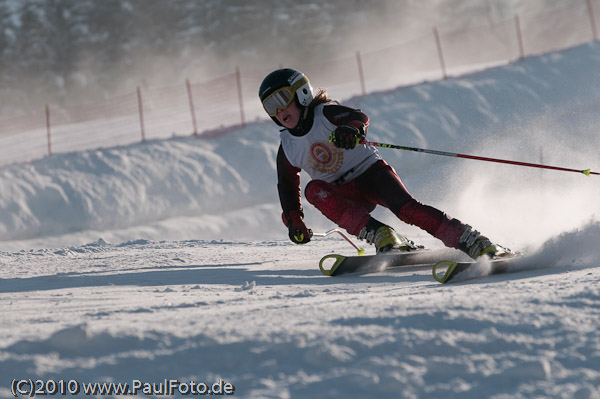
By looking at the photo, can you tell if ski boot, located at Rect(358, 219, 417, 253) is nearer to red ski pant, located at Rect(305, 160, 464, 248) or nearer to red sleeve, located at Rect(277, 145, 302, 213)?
red ski pant, located at Rect(305, 160, 464, 248)

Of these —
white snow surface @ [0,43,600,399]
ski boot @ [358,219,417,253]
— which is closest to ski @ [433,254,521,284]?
white snow surface @ [0,43,600,399]

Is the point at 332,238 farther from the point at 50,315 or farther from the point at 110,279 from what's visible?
the point at 50,315

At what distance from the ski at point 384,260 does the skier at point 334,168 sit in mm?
62

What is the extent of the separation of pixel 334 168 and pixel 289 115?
462 millimetres

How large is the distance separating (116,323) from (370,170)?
260 centimetres

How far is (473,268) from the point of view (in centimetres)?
392

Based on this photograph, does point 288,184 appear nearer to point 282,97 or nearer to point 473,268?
point 282,97

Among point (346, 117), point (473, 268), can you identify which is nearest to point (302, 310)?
point (473, 268)

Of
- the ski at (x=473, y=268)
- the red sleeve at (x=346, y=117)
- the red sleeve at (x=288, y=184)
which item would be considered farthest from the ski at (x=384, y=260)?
the red sleeve at (x=346, y=117)

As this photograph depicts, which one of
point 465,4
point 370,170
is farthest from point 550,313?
point 465,4

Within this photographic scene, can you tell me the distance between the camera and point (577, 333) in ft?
8.28

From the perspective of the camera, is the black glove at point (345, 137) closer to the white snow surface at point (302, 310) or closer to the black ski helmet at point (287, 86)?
the black ski helmet at point (287, 86)

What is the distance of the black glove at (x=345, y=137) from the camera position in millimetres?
4504

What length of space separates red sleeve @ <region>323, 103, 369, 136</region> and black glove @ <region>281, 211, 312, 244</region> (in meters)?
0.73
